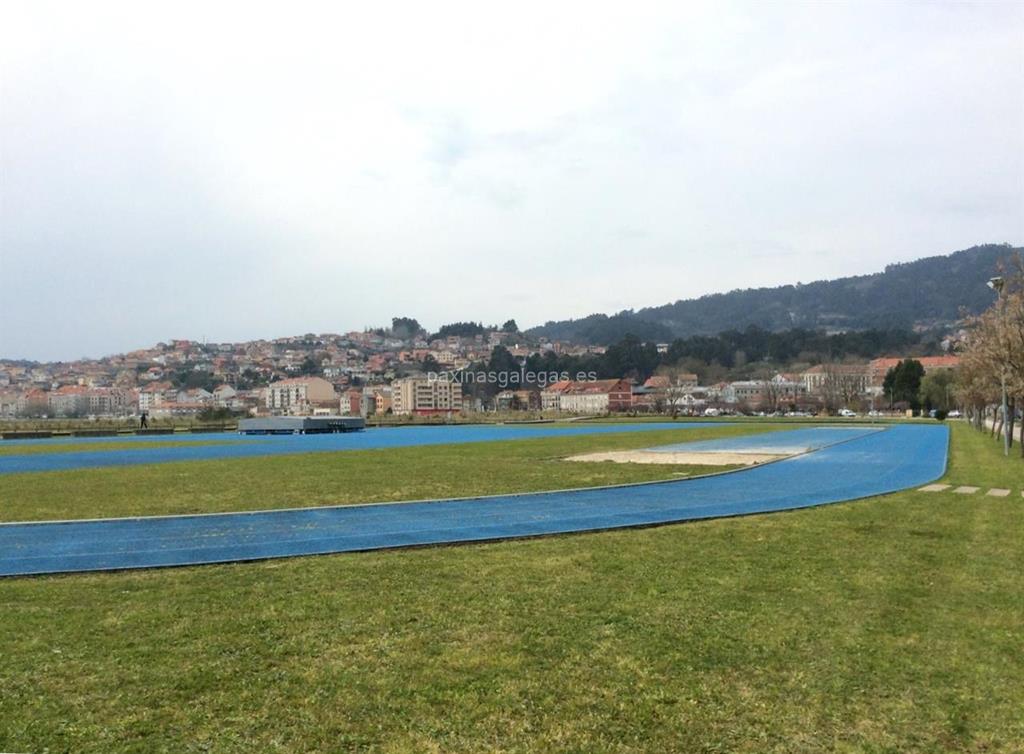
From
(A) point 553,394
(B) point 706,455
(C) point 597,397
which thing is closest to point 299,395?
(A) point 553,394

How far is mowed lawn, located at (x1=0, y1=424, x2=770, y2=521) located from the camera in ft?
47.9

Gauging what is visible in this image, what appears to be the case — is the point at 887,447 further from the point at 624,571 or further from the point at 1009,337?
the point at 624,571

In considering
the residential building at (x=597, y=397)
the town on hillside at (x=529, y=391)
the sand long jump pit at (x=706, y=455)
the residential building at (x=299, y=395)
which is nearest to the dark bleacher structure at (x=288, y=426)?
the sand long jump pit at (x=706, y=455)

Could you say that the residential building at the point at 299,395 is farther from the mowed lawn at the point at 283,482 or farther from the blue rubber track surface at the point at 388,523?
the blue rubber track surface at the point at 388,523

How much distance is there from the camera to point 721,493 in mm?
15312

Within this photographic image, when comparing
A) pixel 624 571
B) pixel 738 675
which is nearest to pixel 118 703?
pixel 738 675

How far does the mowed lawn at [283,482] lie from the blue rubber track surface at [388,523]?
4.31ft

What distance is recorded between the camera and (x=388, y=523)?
1192cm

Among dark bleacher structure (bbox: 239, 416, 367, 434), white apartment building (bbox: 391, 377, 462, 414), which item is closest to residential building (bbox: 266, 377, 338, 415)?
white apartment building (bbox: 391, 377, 462, 414)

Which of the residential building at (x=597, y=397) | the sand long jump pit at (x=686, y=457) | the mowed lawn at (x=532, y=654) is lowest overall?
the residential building at (x=597, y=397)

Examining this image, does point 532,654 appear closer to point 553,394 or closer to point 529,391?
point 553,394

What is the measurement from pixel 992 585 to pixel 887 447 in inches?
947

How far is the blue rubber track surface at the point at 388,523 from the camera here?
9750 millimetres

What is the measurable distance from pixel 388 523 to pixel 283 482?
7.77 m
